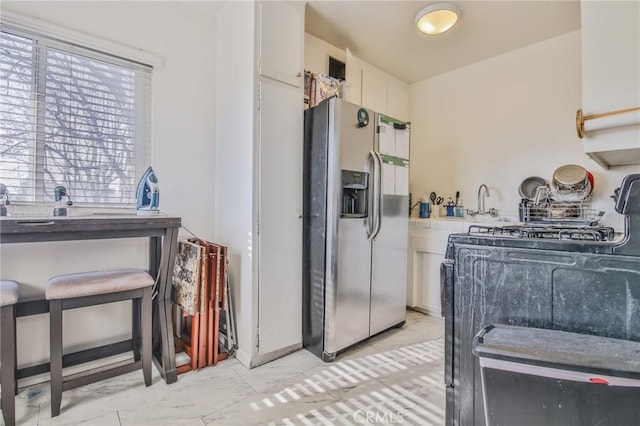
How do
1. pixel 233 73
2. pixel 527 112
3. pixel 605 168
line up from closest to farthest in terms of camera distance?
pixel 233 73 < pixel 605 168 < pixel 527 112

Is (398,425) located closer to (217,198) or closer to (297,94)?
(217,198)

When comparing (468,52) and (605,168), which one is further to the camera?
(468,52)

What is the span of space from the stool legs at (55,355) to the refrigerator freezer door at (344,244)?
149cm

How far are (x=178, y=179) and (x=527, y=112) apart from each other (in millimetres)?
3189

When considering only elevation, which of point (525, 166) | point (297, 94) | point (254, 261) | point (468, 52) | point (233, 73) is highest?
point (468, 52)

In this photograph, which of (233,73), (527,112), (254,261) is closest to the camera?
(254,261)

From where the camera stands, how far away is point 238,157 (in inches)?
86.9

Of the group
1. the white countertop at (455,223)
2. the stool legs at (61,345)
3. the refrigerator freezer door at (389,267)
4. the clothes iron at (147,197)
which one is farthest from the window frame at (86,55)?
the white countertop at (455,223)

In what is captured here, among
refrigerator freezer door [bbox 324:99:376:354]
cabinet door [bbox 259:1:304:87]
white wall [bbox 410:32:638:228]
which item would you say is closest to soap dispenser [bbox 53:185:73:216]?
cabinet door [bbox 259:1:304:87]

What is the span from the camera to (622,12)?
5.41 ft

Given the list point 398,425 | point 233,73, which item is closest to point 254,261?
point 398,425

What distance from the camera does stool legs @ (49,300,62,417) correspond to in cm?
153

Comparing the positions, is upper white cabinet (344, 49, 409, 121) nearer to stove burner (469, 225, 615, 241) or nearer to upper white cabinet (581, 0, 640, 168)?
upper white cabinet (581, 0, 640, 168)

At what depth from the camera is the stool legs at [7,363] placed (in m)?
1.41
